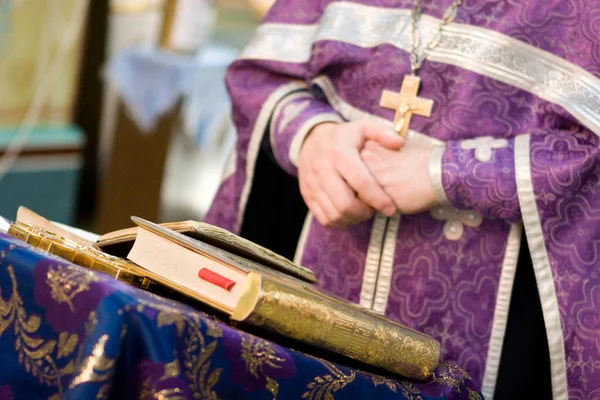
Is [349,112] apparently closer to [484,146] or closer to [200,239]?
[484,146]

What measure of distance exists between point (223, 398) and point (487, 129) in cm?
50

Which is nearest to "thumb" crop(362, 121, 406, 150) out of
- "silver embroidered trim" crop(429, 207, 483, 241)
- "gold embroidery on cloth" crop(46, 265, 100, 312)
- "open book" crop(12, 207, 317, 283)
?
"silver embroidered trim" crop(429, 207, 483, 241)

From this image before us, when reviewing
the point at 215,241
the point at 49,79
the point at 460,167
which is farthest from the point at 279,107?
the point at 49,79

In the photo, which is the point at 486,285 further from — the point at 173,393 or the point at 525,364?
the point at 173,393

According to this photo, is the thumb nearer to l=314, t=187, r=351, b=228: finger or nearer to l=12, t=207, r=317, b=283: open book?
l=314, t=187, r=351, b=228: finger

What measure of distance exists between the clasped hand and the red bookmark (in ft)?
1.05

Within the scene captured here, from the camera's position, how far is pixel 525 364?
1.02 metres

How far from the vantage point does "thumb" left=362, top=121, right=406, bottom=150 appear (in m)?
0.96

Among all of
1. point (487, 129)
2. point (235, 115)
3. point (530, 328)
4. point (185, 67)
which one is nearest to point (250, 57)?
point (235, 115)

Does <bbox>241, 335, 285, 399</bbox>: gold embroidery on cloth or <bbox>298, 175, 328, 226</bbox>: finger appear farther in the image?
<bbox>298, 175, 328, 226</bbox>: finger

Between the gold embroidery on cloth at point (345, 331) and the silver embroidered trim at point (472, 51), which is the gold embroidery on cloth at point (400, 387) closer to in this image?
the gold embroidery on cloth at point (345, 331)

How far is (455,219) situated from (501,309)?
0.38 feet

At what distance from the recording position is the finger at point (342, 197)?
3.12ft

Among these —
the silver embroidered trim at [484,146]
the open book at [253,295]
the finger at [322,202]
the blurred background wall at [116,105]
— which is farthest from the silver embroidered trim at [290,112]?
the blurred background wall at [116,105]
